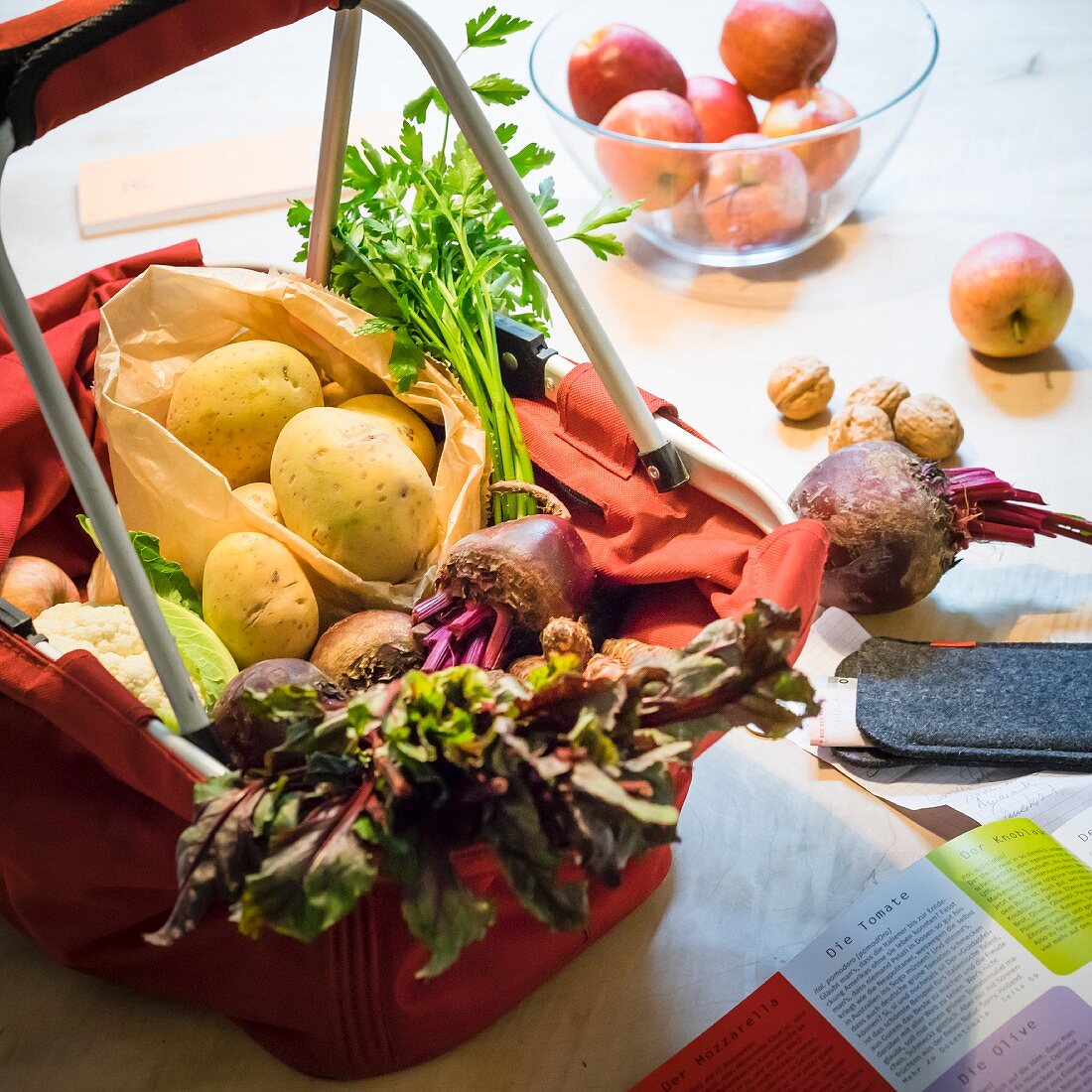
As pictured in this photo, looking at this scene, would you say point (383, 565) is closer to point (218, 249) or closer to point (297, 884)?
point (297, 884)

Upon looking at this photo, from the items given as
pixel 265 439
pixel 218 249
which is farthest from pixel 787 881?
pixel 218 249

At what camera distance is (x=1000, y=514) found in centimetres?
96

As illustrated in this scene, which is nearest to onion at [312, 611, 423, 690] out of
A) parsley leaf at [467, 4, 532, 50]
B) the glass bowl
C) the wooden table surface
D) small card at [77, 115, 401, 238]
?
the wooden table surface

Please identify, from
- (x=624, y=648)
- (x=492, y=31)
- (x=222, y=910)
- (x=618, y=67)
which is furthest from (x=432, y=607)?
(x=618, y=67)

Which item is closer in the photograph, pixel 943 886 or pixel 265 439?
pixel 943 886

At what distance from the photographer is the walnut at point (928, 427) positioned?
1071mm

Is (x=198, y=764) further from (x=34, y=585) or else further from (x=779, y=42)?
(x=779, y=42)

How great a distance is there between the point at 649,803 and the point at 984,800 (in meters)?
0.44

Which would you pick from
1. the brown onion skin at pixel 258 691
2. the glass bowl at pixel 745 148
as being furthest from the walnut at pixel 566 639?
the glass bowl at pixel 745 148

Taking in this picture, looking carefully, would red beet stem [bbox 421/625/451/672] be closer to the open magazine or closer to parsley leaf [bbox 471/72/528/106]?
the open magazine

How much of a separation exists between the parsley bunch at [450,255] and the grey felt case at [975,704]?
1.02 feet

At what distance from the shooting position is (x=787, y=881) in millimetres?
819

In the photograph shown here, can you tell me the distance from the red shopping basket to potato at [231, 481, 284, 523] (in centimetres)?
17

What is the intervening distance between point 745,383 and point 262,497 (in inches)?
22.6
